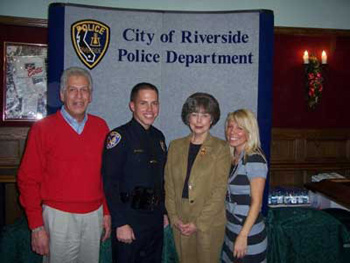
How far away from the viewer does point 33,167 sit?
5.63ft

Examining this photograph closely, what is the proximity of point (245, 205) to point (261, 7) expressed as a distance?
305cm

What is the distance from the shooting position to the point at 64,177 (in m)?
1.74

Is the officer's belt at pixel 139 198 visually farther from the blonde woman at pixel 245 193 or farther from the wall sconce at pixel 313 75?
the wall sconce at pixel 313 75

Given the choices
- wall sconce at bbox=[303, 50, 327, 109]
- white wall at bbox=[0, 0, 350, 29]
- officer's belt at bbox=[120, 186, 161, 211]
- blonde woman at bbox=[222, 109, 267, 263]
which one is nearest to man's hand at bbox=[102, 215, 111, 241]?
officer's belt at bbox=[120, 186, 161, 211]

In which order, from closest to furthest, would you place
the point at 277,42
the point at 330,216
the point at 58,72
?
the point at 58,72 < the point at 330,216 < the point at 277,42

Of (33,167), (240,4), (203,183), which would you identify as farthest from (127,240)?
(240,4)

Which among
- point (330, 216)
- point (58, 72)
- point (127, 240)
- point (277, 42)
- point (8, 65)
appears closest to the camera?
point (127, 240)

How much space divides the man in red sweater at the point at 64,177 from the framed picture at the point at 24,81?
2.24 meters

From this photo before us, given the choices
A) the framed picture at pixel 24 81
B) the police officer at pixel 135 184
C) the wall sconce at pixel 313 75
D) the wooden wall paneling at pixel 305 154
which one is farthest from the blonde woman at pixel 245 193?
the framed picture at pixel 24 81

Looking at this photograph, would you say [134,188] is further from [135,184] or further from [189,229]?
[189,229]

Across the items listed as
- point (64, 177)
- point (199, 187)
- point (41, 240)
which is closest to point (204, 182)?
point (199, 187)

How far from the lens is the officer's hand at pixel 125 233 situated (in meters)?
1.71

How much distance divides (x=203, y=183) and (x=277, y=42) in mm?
2975

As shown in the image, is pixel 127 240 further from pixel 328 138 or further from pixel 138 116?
pixel 328 138
